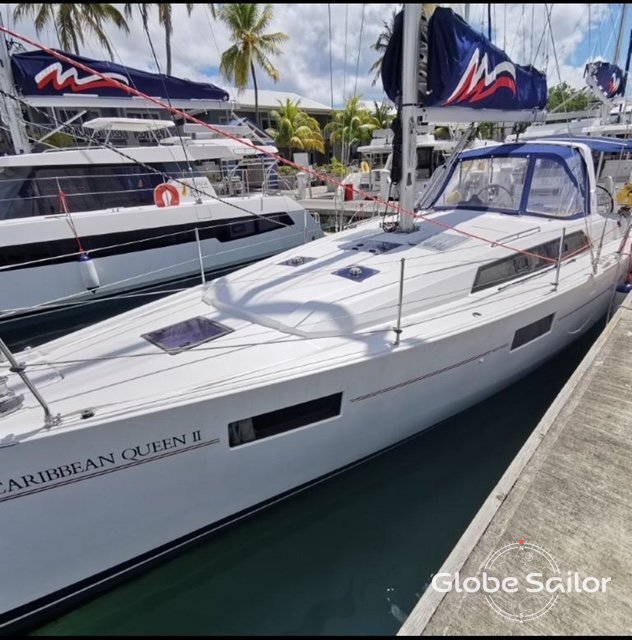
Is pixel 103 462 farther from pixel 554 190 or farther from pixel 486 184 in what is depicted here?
pixel 554 190

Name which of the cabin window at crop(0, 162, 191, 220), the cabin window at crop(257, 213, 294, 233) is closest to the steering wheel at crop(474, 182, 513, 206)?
the cabin window at crop(0, 162, 191, 220)

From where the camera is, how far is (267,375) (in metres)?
2.77

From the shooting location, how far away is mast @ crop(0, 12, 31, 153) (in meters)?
6.91

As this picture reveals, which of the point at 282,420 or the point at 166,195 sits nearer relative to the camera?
the point at 282,420

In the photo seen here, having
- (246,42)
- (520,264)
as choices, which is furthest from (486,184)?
(246,42)

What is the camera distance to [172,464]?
260 cm

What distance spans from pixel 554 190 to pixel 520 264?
138 cm

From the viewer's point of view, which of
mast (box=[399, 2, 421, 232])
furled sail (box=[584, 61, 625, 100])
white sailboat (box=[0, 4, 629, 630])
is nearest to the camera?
white sailboat (box=[0, 4, 629, 630])

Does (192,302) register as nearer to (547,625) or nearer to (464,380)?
(464,380)

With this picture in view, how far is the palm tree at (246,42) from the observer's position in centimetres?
1944

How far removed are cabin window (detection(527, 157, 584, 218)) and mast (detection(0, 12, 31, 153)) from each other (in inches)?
305

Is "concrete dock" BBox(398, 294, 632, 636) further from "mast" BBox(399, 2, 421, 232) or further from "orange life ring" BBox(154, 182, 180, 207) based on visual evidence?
"orange life ring" BBox(154, 182, 180, 207)
